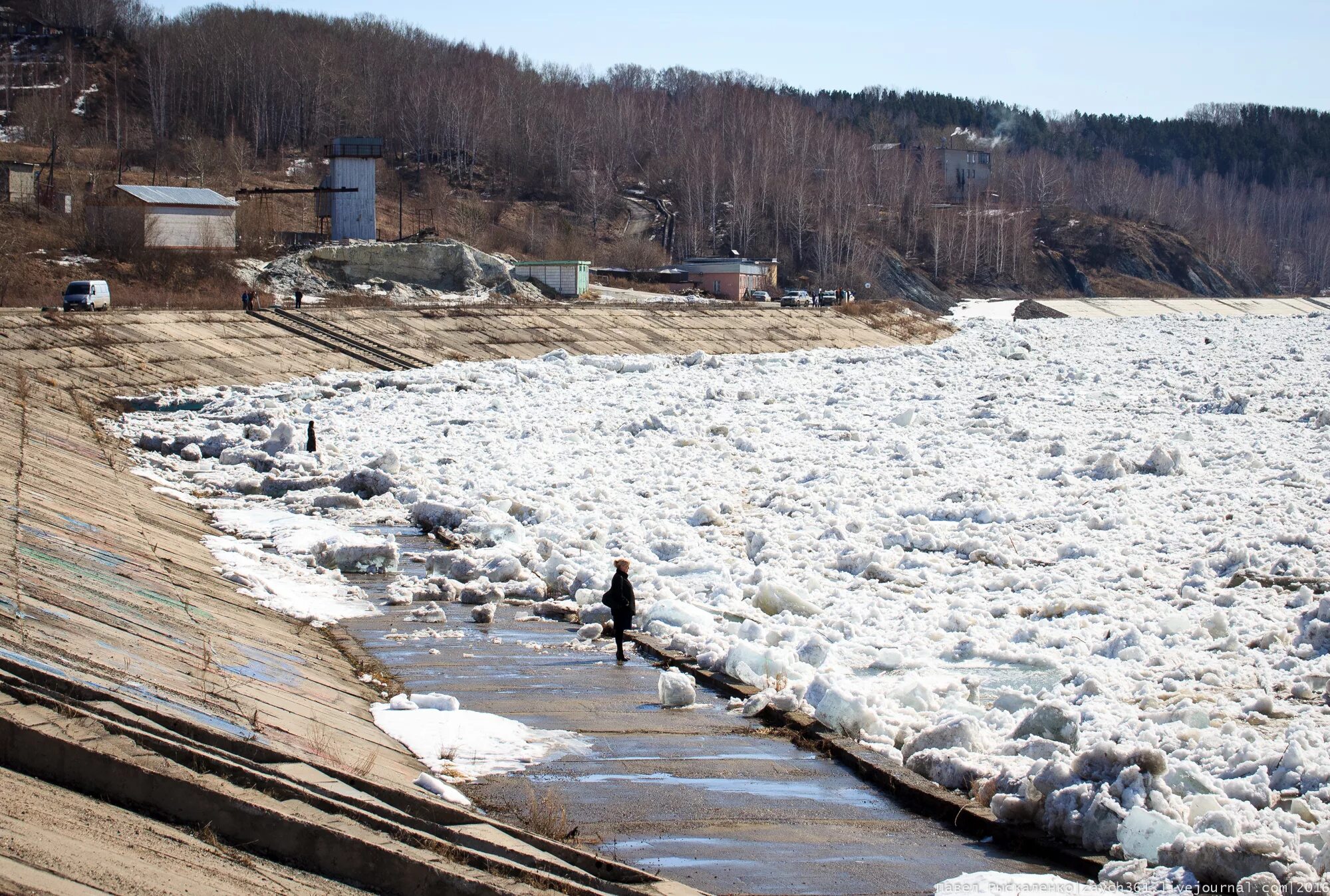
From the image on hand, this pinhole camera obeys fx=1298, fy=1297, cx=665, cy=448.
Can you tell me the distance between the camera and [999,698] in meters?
10.4

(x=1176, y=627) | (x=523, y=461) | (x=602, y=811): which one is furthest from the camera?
(x=523, y=461)

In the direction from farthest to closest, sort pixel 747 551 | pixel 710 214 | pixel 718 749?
pixel 710 214, pixel 747 551, pixel 718 749

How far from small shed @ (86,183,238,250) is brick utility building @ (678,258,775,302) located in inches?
1095

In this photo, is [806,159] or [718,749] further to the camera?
[806,159]

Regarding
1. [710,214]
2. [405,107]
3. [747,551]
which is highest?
[405,107]

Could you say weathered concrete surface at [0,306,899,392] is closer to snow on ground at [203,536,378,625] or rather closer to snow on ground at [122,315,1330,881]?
snow on ground at [122,315,1330,881]

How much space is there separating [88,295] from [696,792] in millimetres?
37631

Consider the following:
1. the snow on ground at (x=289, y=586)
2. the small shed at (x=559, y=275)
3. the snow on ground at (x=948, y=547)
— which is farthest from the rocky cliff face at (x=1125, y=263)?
the snow on ground at (x=289, y=586)

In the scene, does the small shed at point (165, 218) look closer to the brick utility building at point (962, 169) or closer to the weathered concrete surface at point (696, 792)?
the weathered concrete surface at point (696, 792)

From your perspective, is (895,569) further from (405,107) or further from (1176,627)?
(405,107)

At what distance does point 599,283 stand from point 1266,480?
57894 millimetres

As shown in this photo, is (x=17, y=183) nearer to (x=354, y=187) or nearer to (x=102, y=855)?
(x=354, y=187)

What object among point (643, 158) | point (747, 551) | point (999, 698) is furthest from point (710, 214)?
point (999, 698)

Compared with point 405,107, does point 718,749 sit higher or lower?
lower
